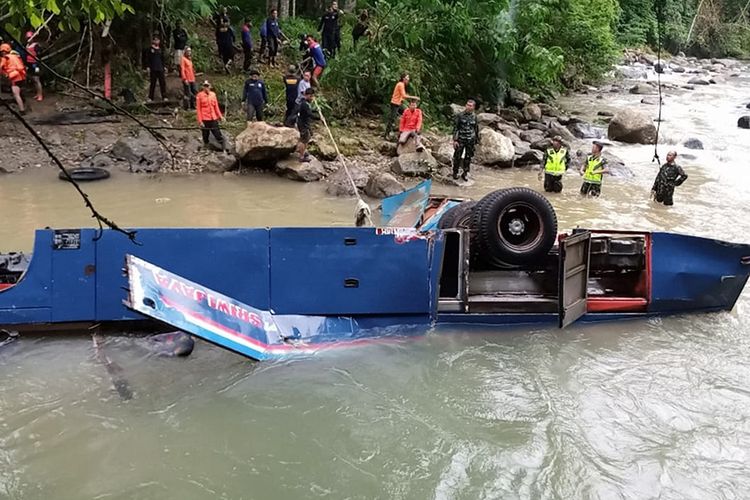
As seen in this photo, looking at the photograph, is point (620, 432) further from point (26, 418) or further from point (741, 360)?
point (26, 418)

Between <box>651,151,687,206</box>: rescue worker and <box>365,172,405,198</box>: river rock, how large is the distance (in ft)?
17.6

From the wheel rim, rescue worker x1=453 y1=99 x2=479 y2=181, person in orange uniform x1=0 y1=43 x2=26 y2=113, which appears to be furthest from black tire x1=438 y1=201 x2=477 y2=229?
person in orange uniform x1=0 y1=43 x2=26 y2=113

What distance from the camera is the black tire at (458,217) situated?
764cm

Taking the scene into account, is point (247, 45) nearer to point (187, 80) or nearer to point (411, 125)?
point (187, 80)

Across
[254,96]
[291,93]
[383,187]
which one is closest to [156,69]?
[254,96]

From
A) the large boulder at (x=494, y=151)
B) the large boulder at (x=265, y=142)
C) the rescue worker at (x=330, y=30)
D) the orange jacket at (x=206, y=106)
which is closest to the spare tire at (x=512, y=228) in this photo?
the large boulder at (x=265, y=142)

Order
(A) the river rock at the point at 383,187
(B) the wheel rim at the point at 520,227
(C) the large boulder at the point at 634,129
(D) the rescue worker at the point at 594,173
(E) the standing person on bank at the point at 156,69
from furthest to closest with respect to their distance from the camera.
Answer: (C) the large boulder at the point at 634,129
(E) the standing person on bank at the point at 156,69
(D) the rescue worker at the point at 594,173
(A) the river rock at the point at 383,187
(B) the wheel rim at the point at 520,227

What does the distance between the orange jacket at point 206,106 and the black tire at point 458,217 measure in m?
8.09

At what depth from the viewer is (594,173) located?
1388 cm

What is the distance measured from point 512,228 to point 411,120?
859 cm

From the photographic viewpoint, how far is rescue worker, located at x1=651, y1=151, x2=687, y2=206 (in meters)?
13.5

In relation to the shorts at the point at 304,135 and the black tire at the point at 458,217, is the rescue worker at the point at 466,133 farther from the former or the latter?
the black tire at the point at 458,217

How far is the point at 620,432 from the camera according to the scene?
6.03 meters

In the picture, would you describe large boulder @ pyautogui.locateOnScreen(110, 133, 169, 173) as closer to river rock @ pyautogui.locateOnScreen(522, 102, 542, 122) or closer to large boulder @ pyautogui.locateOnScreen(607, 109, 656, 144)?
river rock @ pyautogui.locateOnScreen(522, 102, 542, 122)
